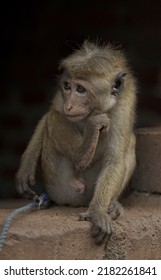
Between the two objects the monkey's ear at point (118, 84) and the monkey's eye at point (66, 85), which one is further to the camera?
the monkey's ear at point (118, 84)

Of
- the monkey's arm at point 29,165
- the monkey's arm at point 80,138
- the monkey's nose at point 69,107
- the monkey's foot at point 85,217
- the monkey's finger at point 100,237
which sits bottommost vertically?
the monkey's finger at point 100,237

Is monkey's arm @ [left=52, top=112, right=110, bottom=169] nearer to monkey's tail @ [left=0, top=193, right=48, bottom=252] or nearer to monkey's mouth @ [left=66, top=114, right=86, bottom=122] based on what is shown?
monkey's mouth @ [left=66, top=114, right=86, bottom=122]

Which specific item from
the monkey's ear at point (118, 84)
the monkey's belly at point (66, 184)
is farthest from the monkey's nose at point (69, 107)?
the monkey's belly at point (66, 184)

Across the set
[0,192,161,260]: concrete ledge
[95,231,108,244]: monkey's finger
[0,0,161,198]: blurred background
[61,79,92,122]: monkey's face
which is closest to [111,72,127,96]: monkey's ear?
[61,79,92,122]: monkey's face

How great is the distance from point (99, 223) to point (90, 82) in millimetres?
920

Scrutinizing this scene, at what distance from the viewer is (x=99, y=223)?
453 cm

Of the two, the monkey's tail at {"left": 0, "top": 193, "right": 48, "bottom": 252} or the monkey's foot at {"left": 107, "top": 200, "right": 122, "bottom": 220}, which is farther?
the monkey's foot at {"left": 107, "top": 200, "right": 122, "bottom": 220}

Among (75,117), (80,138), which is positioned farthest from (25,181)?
(75,117)

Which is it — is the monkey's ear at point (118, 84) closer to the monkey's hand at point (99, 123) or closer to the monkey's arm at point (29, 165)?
the monkey's hand at point (99, 123)

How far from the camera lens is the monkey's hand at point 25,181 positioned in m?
5.20

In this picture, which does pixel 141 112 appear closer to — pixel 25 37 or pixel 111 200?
pixel 25 37

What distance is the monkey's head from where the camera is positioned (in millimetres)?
4793

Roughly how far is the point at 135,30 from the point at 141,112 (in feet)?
2.91

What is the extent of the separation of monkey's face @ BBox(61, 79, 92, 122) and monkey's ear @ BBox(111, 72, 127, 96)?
0.80 feet
